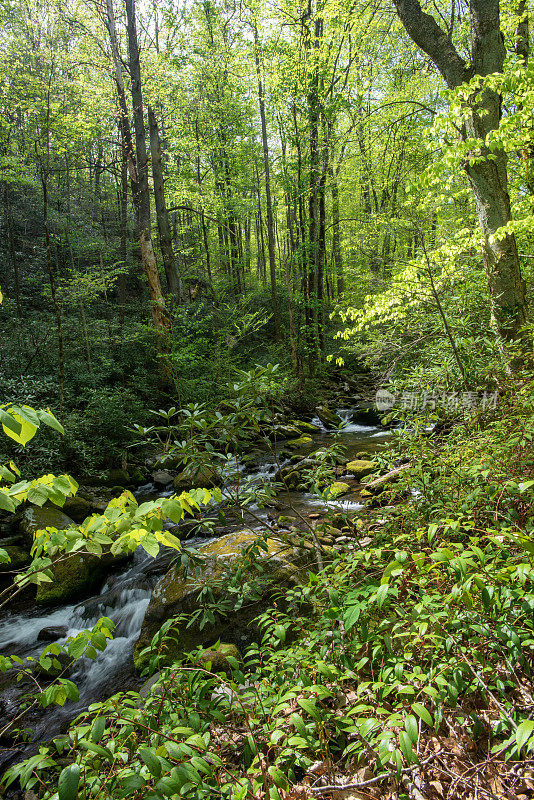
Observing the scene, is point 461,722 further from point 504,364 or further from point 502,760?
point 504,364

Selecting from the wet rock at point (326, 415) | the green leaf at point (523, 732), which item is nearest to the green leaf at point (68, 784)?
the green leaf at point (523, 732)

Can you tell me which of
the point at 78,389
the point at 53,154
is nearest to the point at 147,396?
the point at 78,389

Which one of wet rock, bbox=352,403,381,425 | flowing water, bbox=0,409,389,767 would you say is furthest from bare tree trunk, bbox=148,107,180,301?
flowing water, bbox=0,409,389,767

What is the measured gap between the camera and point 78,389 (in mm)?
11031

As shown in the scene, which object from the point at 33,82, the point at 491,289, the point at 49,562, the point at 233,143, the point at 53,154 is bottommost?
the point at 49,562

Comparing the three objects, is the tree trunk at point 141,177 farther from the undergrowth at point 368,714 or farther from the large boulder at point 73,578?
the undergrowth at point 368,714

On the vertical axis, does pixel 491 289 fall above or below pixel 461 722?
above

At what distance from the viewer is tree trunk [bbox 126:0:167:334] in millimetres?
10492

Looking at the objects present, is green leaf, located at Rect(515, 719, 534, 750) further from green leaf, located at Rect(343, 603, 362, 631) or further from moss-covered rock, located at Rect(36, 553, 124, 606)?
moss-covered rock, located at Rect(36, 553, 124, 606)

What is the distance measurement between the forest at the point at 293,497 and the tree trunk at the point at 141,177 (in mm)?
84

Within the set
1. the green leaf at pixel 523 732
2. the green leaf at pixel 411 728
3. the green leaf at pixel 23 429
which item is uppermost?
the green leaf at pixel 23 429

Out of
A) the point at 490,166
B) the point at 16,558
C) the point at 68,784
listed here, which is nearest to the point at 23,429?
the point at 68,784

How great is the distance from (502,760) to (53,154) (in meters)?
11.9

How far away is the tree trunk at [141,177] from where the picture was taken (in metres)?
10.5
